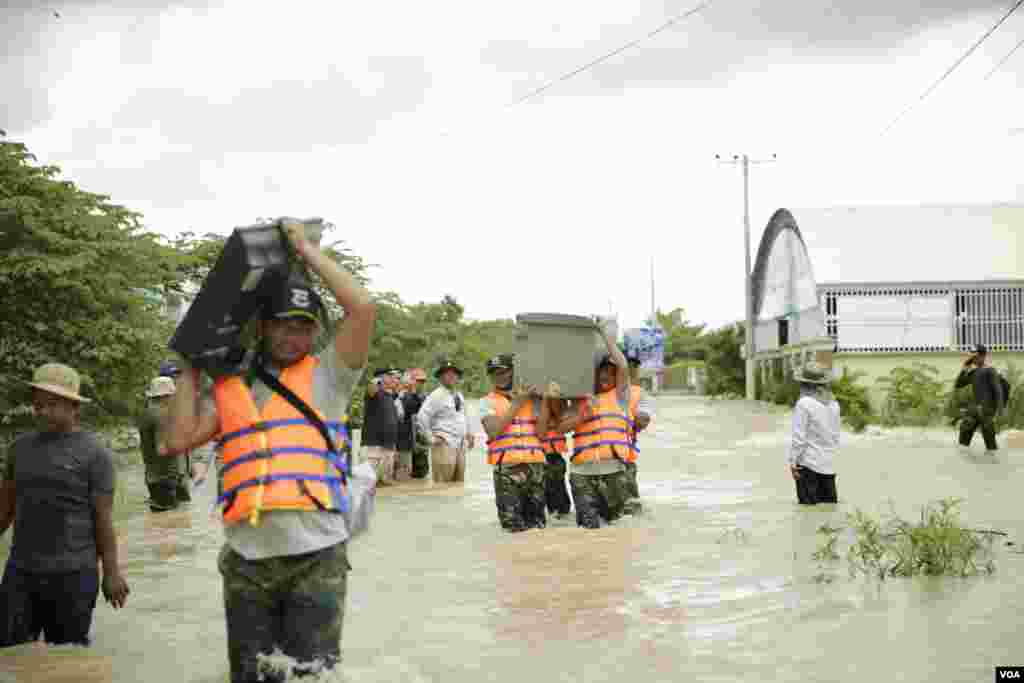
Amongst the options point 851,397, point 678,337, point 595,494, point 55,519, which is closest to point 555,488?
point 595,494

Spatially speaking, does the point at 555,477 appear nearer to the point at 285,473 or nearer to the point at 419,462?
the point at 419,462

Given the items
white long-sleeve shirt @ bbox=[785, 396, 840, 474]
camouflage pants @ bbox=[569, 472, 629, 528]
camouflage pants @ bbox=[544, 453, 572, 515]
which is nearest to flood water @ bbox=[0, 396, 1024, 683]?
camouflage pants @ bbox=[569, 472, 629, 528]

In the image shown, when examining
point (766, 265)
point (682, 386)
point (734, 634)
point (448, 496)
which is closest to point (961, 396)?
point (448, 496)

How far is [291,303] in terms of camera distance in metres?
4.90

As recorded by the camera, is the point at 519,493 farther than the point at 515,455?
Yes

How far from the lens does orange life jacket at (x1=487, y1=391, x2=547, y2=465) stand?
487 inches

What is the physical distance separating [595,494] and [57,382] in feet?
22.0

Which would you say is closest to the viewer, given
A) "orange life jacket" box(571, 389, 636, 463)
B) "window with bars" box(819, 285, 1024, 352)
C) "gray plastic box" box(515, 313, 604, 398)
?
"gray plastic box" box(515, 313, 604, 398)

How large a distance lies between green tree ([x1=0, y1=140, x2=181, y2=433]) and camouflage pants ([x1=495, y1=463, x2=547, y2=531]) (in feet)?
24.1

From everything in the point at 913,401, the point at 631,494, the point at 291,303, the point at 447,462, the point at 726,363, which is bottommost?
the point at 631,494

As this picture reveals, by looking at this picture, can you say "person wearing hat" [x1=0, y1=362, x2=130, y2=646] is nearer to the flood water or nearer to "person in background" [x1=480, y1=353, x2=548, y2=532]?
the flood water

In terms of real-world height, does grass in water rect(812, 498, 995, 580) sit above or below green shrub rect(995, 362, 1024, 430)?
below

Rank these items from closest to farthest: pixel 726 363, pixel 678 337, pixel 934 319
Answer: pixel 934 319
pixel 726 363
pixel 678 337

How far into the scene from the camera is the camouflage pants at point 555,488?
13.8m
